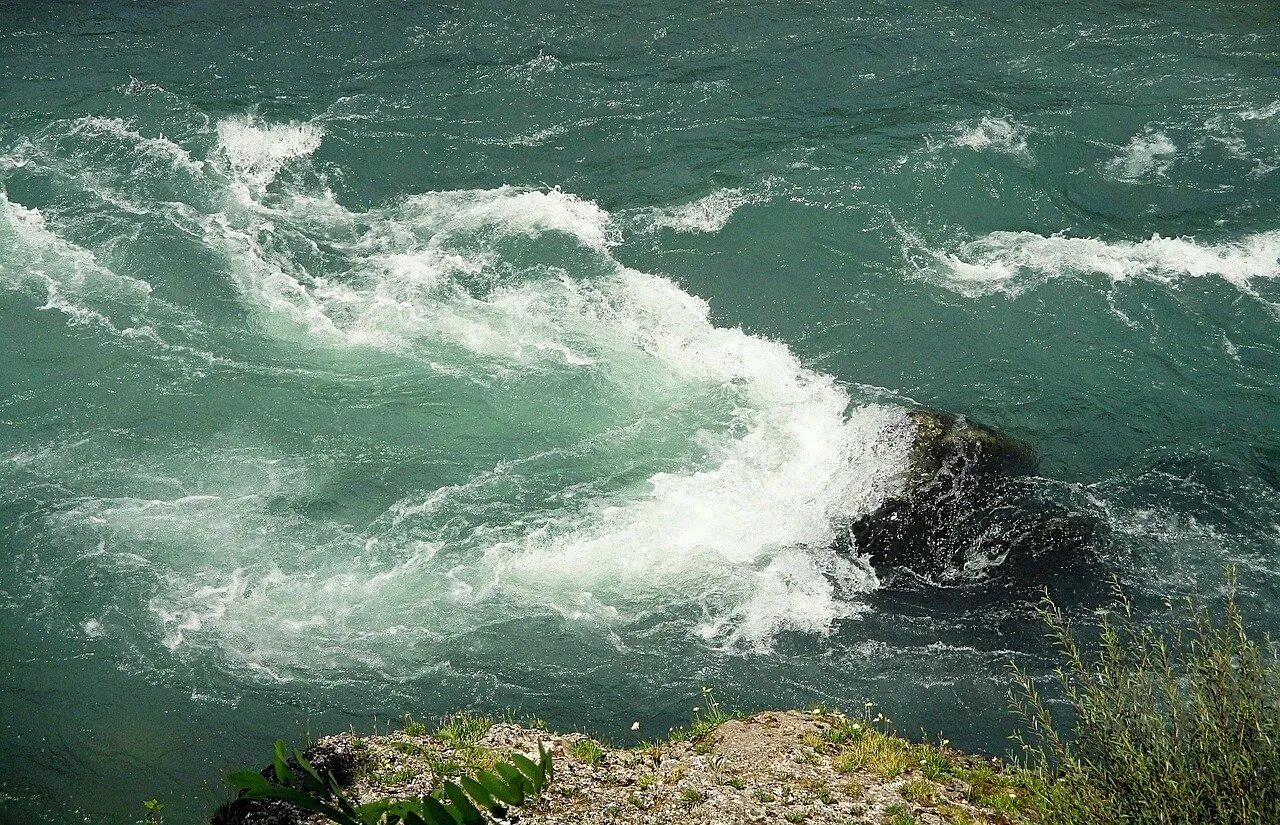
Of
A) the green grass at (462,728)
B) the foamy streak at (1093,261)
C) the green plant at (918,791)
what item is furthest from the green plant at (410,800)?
the foamy streak at (1093,261)

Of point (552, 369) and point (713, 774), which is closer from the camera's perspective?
point (713, 774)

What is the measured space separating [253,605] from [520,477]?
465 centimetres

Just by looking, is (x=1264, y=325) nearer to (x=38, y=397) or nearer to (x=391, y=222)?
(x=391, y=222)

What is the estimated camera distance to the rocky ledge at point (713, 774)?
474 inches

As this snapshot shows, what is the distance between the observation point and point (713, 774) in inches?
510

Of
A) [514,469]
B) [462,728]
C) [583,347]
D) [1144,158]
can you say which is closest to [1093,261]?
[1144,158]

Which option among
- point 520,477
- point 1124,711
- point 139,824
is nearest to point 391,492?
point 520,477

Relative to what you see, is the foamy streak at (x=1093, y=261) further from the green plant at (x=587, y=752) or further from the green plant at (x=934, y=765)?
the green plant at (x=587, y=752)

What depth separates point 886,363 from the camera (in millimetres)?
21719

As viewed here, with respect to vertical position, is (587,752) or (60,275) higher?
(60,275)

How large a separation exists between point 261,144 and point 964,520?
17425 millimetres

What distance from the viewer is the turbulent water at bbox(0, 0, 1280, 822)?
16719mm

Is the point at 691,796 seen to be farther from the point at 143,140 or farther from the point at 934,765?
the point at 143,140

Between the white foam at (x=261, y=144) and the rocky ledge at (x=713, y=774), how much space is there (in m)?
15.6
